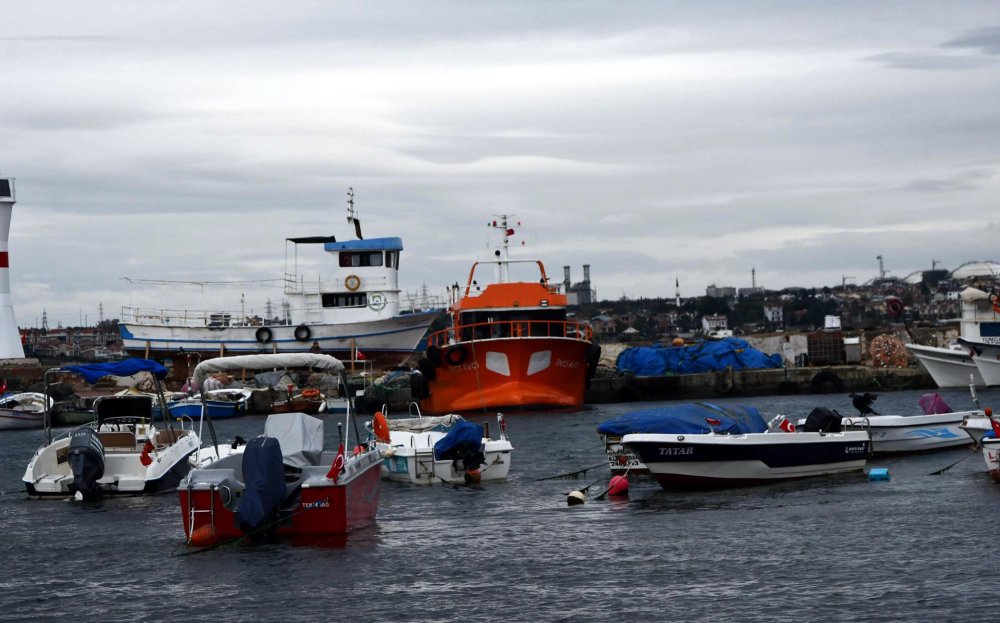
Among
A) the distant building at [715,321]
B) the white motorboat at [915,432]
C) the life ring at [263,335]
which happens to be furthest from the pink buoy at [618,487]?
the distant building at [715,321]

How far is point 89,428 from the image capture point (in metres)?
30.3

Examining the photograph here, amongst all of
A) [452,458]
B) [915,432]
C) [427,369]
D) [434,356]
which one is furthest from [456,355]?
[915,432]

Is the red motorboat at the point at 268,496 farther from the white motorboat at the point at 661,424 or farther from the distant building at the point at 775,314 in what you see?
the distant building at the point at 775,314

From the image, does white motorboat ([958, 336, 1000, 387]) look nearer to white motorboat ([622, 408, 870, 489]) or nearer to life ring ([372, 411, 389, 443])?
white motorboat ([622, 408, 870, 489])

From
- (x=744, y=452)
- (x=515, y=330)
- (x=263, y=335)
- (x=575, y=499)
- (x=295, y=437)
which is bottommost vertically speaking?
(x=575, y=499)

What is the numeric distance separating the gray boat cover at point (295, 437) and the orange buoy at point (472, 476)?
7140 mm

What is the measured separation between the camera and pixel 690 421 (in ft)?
96.2

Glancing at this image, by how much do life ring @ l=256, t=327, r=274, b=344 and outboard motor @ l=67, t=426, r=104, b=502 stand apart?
52.3 meters

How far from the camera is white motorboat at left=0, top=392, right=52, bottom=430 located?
2361 inches

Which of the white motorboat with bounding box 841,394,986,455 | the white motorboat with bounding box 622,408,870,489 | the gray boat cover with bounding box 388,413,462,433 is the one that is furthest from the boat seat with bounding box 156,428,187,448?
the white motorboat with bounding box 841,394,986,455

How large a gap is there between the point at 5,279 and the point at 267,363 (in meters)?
16.5

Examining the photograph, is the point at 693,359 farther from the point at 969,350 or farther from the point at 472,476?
the point at 472,476

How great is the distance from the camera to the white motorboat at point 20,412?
59969 millimetres

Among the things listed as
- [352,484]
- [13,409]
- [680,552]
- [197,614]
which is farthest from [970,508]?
[13,409]
